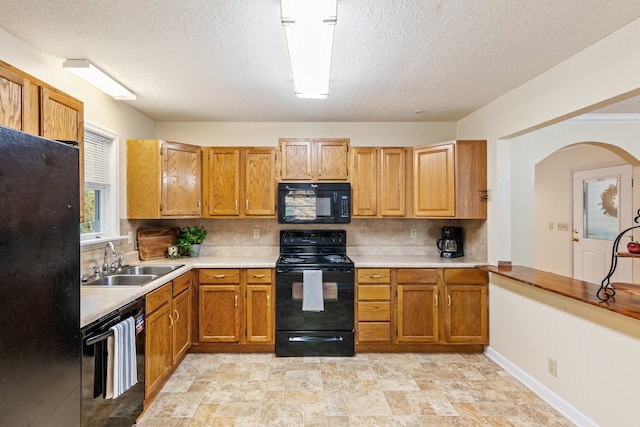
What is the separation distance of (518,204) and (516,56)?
166 centimetres

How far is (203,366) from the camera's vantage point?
9.69 ft

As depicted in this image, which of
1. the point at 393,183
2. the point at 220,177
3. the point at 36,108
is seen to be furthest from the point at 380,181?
the point at 36,108

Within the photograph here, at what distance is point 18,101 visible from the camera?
162 centimetres

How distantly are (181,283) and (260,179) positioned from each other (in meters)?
1.33

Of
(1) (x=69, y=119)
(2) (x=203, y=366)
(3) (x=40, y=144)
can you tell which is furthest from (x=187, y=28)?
(2) (x=203, y=366)

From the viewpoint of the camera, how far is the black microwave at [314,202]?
343 centimetres

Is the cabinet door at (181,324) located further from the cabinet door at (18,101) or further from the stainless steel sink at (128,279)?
the cabinet door at (18,101)

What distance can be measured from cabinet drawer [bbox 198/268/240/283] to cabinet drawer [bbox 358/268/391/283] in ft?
4.09

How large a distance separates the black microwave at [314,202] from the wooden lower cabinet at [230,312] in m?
0.77

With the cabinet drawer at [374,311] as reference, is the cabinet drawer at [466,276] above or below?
above

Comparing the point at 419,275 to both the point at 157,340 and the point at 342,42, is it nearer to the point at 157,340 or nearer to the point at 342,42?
the point at 342,42

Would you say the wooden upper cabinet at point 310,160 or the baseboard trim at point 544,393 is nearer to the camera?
the baseboard trim at point 544,393

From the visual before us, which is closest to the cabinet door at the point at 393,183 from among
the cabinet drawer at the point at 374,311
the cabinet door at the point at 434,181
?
the cabinet door at the point at 434,181

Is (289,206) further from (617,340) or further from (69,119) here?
(617,340)
